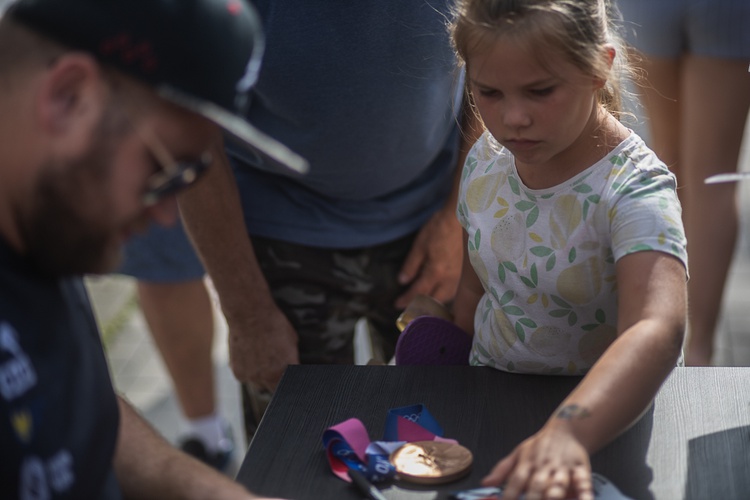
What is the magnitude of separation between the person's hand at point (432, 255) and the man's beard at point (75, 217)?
128 cm

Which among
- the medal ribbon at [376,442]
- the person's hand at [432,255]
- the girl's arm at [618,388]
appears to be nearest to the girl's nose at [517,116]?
the girl's arm at [618,388]

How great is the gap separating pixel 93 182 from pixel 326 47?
3.33 ft

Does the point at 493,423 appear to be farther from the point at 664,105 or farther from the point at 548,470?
the point at 664,105

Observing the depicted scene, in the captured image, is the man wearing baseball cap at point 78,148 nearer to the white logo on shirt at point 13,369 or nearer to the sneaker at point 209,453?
the white logo on shirt at point 13,369

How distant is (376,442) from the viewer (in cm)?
164

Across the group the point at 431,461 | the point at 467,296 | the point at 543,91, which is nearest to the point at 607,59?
the point at 543,91

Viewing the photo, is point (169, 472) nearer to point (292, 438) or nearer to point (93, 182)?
point (292, 438)

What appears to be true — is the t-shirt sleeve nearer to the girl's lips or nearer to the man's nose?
the girl's lips

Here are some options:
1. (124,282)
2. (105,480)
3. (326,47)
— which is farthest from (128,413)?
(124,282)

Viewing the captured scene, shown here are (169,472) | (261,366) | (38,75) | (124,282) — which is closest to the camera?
(38,75)

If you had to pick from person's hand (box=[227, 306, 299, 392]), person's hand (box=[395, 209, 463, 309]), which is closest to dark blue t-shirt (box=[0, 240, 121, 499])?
person's hand (box=[227, 306, 299, 392])

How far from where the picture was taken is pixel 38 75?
1239 millimetres

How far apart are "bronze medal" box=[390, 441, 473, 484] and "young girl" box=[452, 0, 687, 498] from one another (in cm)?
13

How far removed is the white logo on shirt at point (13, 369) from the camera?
124 centimetres
